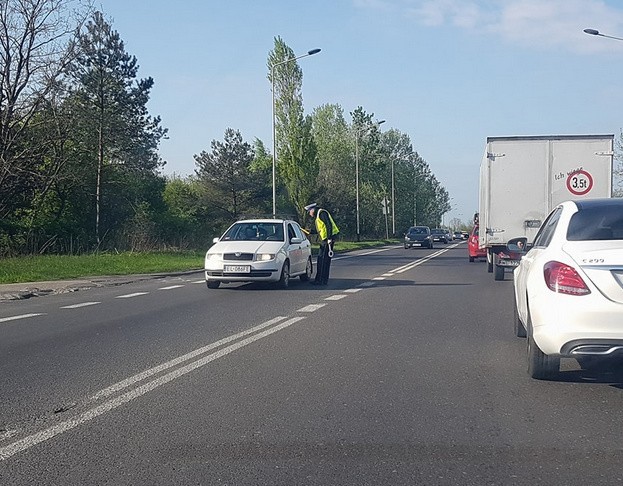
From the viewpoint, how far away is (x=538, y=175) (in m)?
18.9

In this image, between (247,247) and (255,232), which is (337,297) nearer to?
(247,247)

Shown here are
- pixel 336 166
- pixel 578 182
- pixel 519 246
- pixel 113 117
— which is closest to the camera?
pixel 519 246

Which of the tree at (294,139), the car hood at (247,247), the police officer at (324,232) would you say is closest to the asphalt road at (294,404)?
the car hood at (247,247)

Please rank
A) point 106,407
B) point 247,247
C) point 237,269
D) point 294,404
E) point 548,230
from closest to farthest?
point 106,407 → point 294,404 → point 548,230 → point 237,269 → point 247,247

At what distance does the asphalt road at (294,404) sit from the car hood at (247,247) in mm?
4709

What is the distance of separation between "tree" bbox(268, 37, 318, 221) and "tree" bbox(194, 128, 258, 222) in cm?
389

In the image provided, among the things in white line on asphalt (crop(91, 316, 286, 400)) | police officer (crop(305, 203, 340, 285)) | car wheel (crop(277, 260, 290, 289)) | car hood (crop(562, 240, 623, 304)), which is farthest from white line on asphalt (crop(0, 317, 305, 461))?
police officer (crop(305, 203, 340, 285))

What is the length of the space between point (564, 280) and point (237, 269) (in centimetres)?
1093

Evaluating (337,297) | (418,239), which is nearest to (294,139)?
(418,239)

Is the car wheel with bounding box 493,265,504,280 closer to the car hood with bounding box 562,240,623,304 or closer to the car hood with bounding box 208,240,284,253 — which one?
the car hood with bounding box 208,240,284,253

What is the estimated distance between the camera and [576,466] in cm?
498

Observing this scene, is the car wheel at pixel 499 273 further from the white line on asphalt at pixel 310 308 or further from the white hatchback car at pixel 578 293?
the white hatchback car at pixel 578 293

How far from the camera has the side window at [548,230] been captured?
25.9 ft

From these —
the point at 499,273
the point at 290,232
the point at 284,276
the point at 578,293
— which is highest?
the point at 290,232
